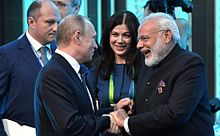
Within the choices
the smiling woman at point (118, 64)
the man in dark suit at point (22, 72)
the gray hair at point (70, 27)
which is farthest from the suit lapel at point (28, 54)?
the gray hair at point (70, 27)

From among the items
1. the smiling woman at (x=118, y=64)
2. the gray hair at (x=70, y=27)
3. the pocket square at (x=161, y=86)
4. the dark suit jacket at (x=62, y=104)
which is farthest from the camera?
the smiling woman at (x=118, y=64)

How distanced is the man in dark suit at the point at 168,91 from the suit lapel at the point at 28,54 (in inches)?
20.9

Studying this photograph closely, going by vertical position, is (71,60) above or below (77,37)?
below

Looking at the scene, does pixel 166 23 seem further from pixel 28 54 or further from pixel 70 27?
pixel 28 54

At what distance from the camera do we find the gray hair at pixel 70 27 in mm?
2271

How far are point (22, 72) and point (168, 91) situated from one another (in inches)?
30.6

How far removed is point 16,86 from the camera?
268 cm

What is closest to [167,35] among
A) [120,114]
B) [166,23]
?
[166,23]

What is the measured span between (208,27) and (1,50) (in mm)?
3119

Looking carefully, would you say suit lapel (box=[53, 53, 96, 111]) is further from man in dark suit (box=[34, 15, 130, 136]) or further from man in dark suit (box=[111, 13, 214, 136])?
man in dark suit (box=[111, 13, 214, 136])

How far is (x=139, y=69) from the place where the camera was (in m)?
3.04

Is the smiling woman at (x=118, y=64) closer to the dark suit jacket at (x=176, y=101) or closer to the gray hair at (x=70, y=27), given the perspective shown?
the dark suit jacket at (x=176, y=101)

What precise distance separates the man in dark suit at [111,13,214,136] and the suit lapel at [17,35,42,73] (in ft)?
1.74

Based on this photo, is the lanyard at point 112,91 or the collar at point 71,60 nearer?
the collar at point 71,60
